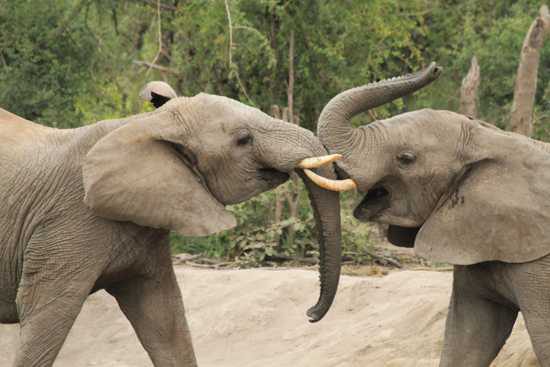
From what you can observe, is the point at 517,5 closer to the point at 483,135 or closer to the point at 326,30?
the point at 326,30

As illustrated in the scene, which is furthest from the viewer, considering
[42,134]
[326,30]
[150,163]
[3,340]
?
[326,30]

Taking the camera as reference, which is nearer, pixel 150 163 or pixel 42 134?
pixel 150 163

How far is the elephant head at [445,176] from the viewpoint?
18.5 feet

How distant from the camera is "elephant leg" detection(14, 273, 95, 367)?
18.1 feet

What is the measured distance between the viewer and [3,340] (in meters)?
8.30

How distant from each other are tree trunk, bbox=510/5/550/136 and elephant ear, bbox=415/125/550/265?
20.5 feet

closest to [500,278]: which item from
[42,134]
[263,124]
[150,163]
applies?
[263,124]

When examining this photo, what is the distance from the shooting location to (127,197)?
213 inches

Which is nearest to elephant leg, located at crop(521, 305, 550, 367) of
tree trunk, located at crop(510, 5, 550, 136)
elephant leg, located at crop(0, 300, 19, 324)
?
elephant leg, located at crop(0, 300, 19, 324)

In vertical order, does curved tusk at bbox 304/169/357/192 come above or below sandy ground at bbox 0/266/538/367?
above

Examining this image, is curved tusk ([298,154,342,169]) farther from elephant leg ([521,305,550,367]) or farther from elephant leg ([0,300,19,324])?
elephant leg ([0,300,19,324])

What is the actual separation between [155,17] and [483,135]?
9.13 metres

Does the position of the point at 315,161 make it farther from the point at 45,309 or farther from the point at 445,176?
the point at 45,309

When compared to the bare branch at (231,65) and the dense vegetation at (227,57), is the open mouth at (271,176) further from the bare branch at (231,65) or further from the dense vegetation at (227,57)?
the bare branch at (231,65)
